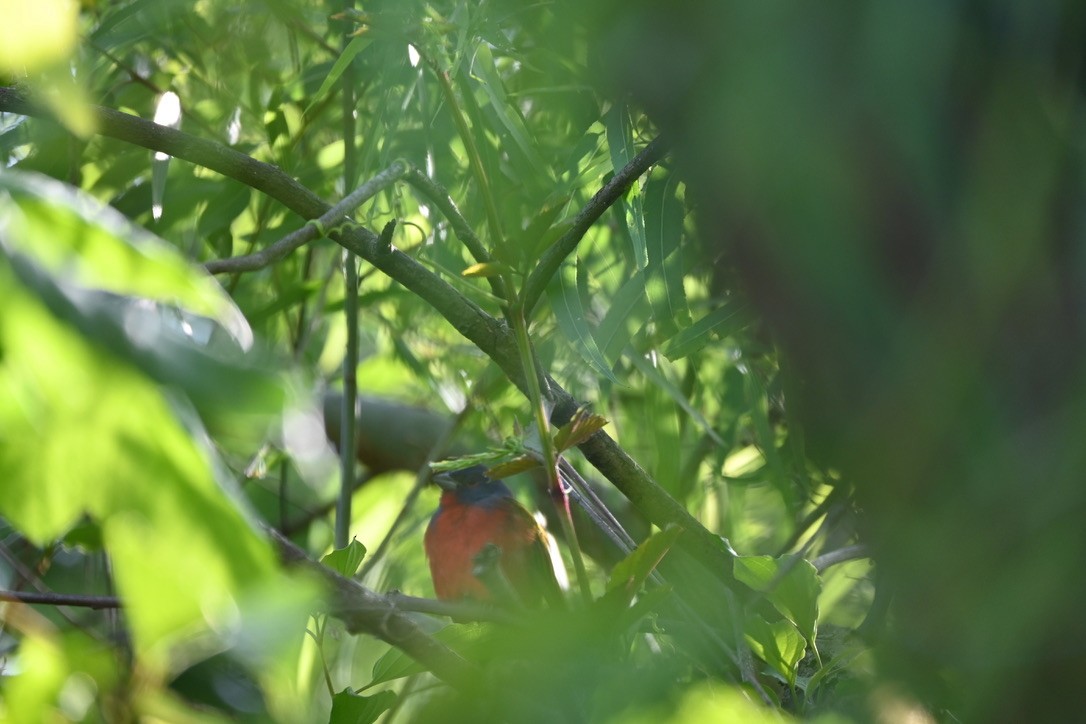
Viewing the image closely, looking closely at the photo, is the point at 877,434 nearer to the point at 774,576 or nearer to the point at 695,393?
the point at 774,576

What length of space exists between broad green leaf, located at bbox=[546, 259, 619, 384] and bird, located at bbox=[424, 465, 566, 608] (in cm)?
81

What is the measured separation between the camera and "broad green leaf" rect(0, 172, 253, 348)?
45cm

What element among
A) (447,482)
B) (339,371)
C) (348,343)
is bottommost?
(447,482)

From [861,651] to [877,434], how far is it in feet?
1.37

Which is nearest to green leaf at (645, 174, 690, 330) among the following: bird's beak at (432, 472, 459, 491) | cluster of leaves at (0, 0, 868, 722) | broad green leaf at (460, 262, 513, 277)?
cluster of leaves at (0, 0, 868, 722)

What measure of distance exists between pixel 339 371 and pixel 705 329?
1.58 metres

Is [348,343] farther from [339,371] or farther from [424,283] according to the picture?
[339,371]

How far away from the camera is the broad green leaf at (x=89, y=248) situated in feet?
1.46

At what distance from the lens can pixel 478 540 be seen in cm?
243

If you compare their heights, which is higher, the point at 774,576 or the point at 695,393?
the point at 774,576

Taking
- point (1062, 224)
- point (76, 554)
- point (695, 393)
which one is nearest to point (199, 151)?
point (1062, 224)

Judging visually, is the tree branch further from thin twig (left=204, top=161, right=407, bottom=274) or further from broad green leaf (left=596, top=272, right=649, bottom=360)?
broad green leaf (left=596, top=272, right=649, bottom=360)

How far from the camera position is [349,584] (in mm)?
910

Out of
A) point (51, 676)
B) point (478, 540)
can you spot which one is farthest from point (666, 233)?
point (478, 540)
